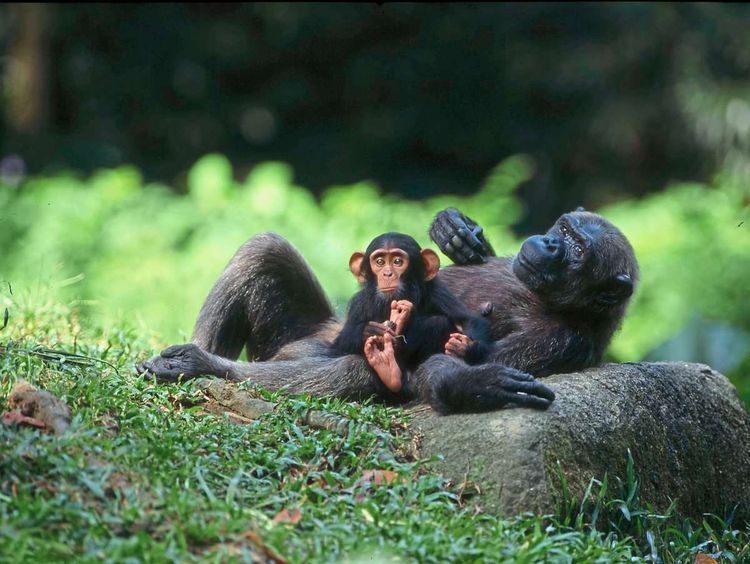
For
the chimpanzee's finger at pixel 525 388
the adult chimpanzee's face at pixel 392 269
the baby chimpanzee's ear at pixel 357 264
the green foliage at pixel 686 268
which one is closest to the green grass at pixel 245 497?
the chimpanzee's finger at pixel 525 388

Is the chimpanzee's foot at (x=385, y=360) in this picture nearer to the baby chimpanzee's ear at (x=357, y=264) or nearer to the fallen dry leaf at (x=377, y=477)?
the baby chimpanzee's ear at (x=357, y=264)

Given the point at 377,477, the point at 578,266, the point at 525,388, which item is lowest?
the point at 377,477

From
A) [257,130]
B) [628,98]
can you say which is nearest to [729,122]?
[628,98]

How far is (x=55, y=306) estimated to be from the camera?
8.02 metres

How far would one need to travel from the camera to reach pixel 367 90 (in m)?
21.0

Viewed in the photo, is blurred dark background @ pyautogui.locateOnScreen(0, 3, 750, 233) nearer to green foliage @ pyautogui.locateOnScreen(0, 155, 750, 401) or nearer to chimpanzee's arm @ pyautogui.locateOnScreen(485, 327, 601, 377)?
green foliage @ pyautogui.locateOnScreen(0, 155, 750, 401)

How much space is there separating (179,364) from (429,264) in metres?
1.40

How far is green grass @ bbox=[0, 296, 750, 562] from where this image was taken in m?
4.17

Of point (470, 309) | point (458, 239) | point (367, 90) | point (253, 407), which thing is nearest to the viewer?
point (253, 407)

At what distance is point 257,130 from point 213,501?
676 inches

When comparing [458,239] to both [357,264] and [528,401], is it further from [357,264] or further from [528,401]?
[528,401]

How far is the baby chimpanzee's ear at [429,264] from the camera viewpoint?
6090 mm

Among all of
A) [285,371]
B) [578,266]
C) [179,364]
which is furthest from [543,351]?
[179,364]

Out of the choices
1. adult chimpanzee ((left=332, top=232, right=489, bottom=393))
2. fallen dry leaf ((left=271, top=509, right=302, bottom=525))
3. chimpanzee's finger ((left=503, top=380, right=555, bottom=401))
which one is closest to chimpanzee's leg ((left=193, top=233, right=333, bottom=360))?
adult chimpanzee ((left=332, top=232, right=489, bottom=393))
